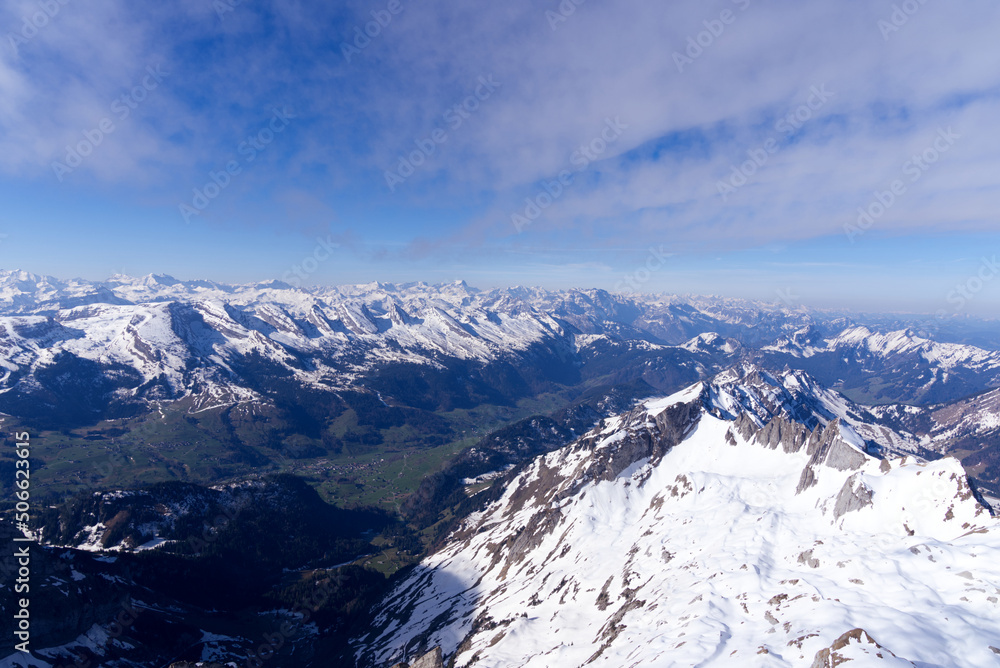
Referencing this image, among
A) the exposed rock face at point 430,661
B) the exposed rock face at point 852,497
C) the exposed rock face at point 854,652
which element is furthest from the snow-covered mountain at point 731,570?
the exposed rock face at point 430,661

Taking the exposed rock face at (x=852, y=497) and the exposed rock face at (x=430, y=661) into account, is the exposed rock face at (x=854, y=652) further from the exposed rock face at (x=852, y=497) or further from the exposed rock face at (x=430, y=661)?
the exposed rock face at (x=852, y=497)

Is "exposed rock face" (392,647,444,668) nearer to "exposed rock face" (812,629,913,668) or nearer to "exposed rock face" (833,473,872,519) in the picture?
"exposed rock face" (812,629,913,668)

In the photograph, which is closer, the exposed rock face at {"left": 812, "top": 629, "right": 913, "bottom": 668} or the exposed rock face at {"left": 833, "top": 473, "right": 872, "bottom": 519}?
the exposed rock face at {"left": 812, "top": 629, "right": 913, "bottom": 668}

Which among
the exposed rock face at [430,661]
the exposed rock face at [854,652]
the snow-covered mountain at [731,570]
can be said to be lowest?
the snow-covered mountain at [731,570]

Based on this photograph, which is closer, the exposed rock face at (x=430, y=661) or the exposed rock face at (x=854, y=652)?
the exposed rock face at (x=430, y=661)

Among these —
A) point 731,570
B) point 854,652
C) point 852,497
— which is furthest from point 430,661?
point 852,497

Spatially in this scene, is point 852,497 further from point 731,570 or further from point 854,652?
point 854,652

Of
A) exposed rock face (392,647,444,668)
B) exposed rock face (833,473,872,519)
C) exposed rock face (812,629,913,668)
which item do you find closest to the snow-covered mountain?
exposed rock face (812,629,913,668)

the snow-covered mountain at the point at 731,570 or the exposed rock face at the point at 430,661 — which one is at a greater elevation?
the exposed rock face at the point at 430,661
